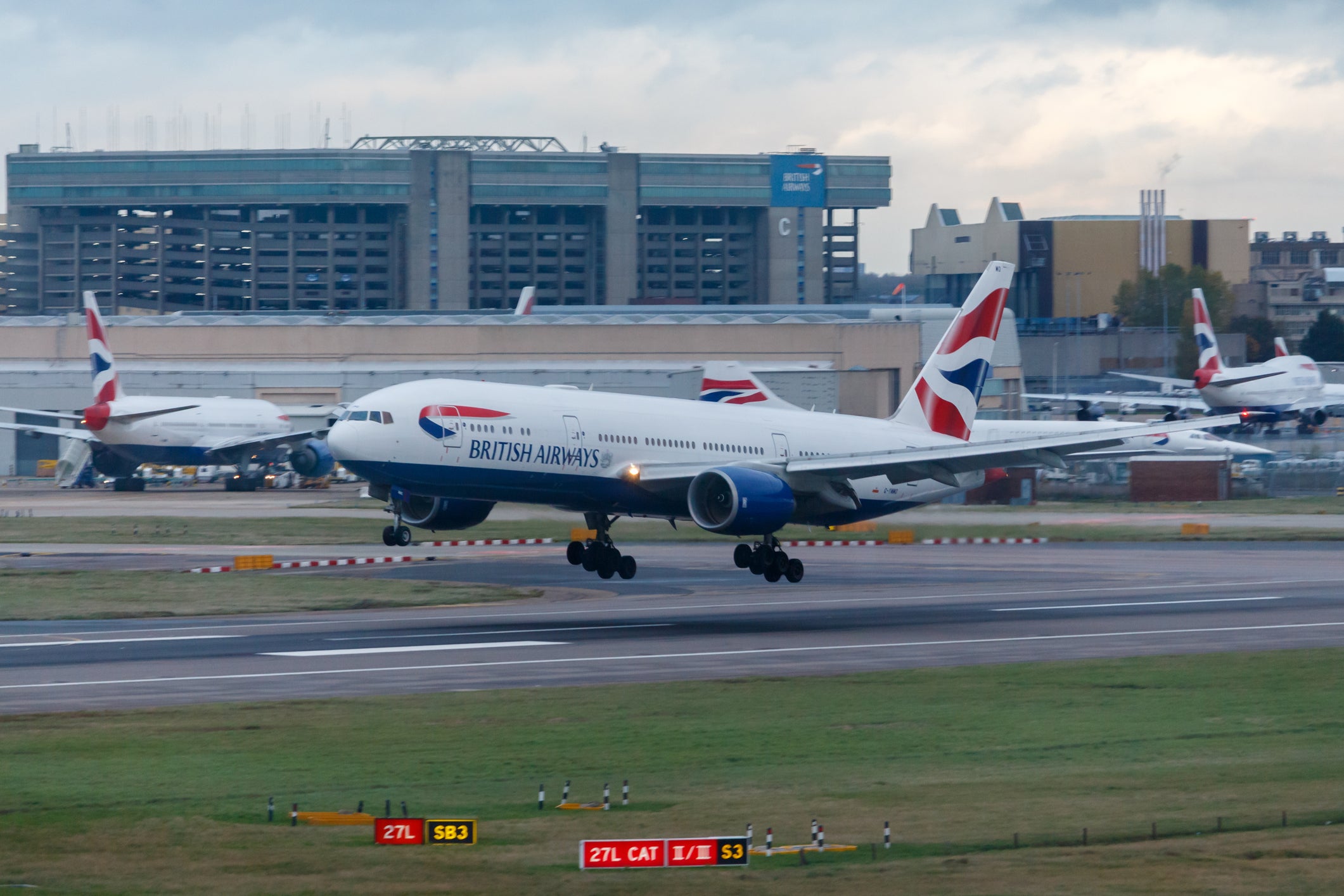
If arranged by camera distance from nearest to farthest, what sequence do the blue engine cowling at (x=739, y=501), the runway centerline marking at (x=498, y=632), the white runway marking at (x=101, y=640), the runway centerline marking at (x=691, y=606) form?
the white runway marking at (x=101, y=640), the runway centerline marking at (x=498, y=632), the runway centerline marking at (x=691, y=606), the blue engine cowling at (x=739, y=501)

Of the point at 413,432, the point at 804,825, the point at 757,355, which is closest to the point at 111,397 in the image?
the point at 757,355

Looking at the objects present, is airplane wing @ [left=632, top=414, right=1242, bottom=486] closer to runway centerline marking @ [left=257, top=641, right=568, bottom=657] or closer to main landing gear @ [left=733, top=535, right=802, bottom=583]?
main landing gear @ [left=733, top=535, right=802, bottom=583]

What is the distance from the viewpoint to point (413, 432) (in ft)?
129

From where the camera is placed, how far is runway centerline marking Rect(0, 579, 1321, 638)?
130 ft

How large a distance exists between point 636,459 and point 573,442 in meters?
2.19

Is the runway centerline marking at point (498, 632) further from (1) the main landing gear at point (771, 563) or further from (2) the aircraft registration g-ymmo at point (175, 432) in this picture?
(2) the aircraft registration g-ymmo at point (175, 432)

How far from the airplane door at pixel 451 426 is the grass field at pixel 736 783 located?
12303mm

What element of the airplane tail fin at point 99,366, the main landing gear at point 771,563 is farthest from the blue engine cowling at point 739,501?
the airplane tail fin at point 99,366

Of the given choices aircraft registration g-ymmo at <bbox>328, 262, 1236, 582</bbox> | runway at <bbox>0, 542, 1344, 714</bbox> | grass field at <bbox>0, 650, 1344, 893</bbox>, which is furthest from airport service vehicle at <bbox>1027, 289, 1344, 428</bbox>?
grass field at <bbox>0, 650, 1344, 893</bbox>

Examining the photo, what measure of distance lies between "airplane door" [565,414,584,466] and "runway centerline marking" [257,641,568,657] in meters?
6.58

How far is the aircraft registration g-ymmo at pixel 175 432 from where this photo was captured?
304 ft

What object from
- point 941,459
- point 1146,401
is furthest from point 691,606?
point 1146,401

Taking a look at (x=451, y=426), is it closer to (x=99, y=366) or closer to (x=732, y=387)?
(x=732, y=387)

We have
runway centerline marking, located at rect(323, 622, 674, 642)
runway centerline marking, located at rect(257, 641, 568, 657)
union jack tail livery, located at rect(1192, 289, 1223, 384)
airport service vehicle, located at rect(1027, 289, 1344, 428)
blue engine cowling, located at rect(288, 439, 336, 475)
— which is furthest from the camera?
union jack tail livery, located at rect(1192, 289, 1223, 384)
